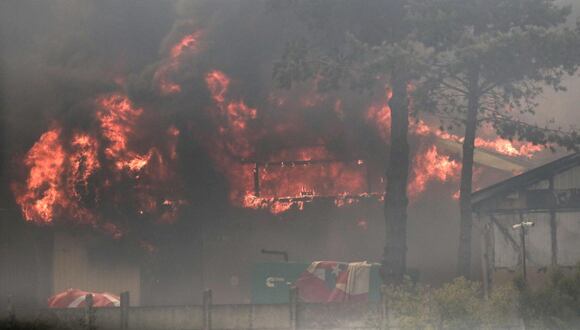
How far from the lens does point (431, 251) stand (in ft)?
174

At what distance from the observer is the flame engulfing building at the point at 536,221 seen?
1358 inches

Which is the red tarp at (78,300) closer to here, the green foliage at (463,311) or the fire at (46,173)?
the fire at (46,173)

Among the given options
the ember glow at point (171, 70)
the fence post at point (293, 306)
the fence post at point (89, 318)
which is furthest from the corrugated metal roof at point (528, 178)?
the ember glow at point (171, 70)

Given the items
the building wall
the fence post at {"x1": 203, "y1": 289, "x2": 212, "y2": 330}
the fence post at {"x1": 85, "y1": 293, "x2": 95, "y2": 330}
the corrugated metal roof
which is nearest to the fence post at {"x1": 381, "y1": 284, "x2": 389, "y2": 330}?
the fence post at {"x1": 203, "y1": 289, "x2": 212, "y2": 330}

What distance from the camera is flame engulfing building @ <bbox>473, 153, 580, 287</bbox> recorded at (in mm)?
34500

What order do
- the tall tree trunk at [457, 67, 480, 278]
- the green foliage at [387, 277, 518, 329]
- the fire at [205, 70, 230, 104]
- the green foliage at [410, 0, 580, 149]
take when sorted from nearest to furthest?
the green foliage at [387, 277, 518, 329] → the green foliage at [410, 0, 580, 149] → the tall tree trunk at [457, 67, 480, 278] → the fire at [205, 70, 230, 104]

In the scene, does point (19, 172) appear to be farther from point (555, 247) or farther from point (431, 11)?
point (555, 247)

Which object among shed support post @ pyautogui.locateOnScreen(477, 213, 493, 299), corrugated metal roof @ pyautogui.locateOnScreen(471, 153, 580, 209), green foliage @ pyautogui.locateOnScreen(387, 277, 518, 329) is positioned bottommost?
green foliage @ pyautogui.locateOnScreen(387, 277, 518, 329)

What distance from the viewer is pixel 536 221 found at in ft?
115

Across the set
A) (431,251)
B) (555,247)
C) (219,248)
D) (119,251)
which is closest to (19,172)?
(119,251)

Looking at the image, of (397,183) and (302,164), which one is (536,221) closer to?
(397,183)

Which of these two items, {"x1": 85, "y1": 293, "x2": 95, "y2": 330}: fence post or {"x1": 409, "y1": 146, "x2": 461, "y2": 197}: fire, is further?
{"x1": 409, "y1": 146, "x2": 461, "y2": 197}: fire

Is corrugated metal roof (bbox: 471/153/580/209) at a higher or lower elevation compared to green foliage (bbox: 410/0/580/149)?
lower

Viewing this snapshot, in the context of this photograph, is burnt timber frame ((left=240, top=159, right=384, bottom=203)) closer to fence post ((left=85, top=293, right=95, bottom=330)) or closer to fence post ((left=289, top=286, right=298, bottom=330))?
fence post ((left=289, top=286, right=298, bottom=330))
